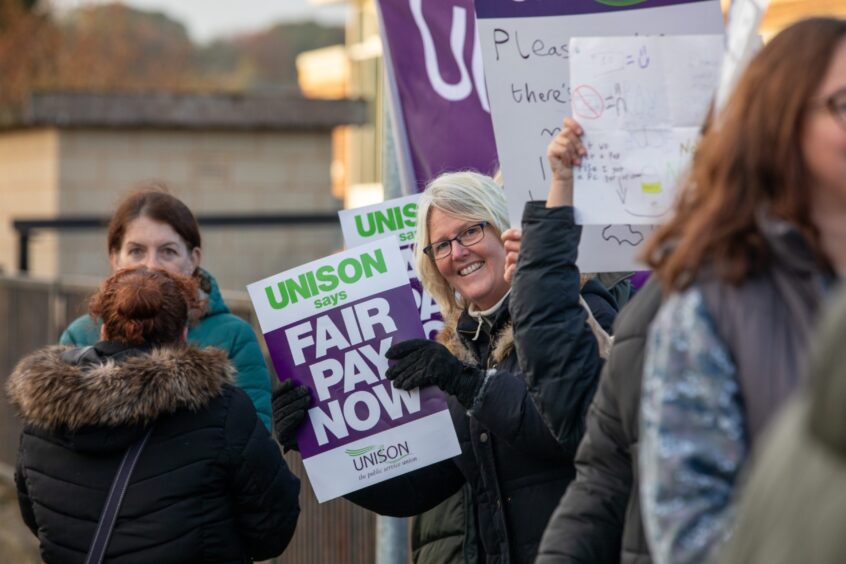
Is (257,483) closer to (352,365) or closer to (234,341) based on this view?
(352,365)

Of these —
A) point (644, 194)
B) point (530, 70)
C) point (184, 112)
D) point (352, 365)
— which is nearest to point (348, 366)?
point (352, 365)

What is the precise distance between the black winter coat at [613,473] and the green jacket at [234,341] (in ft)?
6.53

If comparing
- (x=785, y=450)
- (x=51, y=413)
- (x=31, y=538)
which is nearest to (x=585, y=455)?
(x=785, y=450)

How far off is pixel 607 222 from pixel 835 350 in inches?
59.3

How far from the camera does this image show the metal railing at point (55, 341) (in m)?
6.18

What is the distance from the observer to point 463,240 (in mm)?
3887

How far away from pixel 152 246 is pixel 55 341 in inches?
187

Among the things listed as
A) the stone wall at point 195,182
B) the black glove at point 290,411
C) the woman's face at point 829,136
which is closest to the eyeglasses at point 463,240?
the black glove at point 290,411

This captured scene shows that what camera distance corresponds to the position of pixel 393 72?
4918mm

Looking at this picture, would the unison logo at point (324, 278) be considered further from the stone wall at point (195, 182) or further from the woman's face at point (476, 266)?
the stone wall at point (195, 182)

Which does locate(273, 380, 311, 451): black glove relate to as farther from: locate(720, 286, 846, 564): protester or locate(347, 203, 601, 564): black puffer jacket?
locate(720, 286, 846, 564): protester

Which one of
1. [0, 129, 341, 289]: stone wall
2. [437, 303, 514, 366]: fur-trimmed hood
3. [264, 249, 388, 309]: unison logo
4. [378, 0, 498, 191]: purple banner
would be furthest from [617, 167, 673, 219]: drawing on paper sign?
[0, 129, 341, 289]: stone wall

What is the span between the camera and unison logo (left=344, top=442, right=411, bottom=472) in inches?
156

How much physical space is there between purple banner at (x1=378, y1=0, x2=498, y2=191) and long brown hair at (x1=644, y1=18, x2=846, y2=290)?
2658 mm
